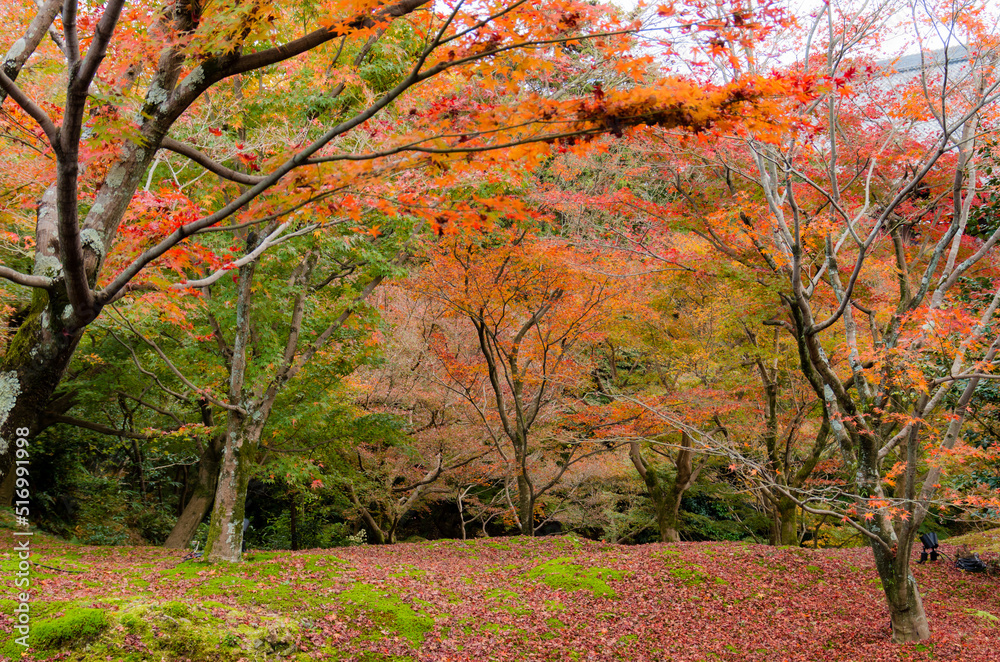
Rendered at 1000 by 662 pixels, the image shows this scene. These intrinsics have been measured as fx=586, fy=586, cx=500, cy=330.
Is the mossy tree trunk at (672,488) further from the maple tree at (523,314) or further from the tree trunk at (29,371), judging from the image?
the tree trunk at (29,371)

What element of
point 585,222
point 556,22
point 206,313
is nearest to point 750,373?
point 585,222

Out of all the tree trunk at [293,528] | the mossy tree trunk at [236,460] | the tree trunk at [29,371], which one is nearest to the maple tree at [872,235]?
the tree trunk at [29,371]

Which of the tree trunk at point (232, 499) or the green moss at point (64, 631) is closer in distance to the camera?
the green moss at point (64, 631)

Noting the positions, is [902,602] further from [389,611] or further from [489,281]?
[489,281]

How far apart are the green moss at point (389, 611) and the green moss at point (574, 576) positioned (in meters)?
2.45

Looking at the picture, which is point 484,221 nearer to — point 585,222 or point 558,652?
point 558,652

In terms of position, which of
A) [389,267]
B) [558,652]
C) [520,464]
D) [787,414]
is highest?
[389,267]

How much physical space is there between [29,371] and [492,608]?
5456 millimetres

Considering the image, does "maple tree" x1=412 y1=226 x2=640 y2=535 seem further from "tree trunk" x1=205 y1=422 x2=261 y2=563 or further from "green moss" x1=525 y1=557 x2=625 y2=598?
"tree trunk" x1=205 y1=422 x2=261 y2=563

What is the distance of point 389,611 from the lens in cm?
607

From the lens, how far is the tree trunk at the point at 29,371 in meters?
2.79

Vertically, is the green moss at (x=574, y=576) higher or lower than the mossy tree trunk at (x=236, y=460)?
lower

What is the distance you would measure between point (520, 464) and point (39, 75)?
9.37m

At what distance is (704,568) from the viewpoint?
8.94m
